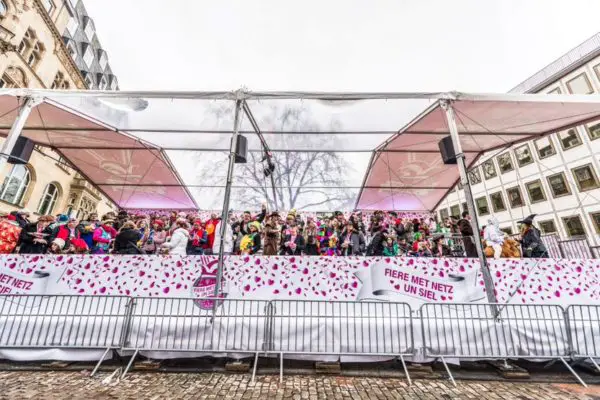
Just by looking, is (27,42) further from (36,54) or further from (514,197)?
(514,197)

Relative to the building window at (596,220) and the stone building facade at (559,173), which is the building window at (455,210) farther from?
the building window at (596,220)

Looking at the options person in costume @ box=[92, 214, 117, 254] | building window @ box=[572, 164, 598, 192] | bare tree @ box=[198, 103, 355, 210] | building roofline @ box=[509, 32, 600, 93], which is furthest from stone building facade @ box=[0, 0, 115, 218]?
building roofline @ box=[509, 32, 600, 93]

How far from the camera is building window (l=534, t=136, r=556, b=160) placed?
2452 cm

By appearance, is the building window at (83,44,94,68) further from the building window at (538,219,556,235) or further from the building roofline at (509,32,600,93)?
the building window at (538,219,556,235)

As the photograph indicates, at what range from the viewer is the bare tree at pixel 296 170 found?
737 cm

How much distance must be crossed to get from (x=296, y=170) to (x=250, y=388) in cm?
755

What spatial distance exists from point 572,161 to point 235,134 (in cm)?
3098

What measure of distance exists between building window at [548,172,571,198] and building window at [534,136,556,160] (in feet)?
7.48

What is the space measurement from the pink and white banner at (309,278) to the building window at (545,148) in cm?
2675

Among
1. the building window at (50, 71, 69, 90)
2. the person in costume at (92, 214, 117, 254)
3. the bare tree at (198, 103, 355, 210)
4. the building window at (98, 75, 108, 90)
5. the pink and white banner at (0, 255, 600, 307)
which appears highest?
the building window at (98, 75, 108, 90)

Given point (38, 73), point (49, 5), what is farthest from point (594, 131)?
point (49, 5)

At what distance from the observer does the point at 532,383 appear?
3.94 meters

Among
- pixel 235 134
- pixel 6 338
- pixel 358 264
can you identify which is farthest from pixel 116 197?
pixel 358 264

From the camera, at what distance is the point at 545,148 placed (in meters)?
25.1
